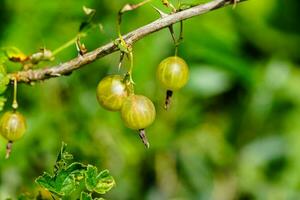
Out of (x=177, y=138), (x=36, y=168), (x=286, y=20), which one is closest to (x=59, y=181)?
(x=36, y=168)

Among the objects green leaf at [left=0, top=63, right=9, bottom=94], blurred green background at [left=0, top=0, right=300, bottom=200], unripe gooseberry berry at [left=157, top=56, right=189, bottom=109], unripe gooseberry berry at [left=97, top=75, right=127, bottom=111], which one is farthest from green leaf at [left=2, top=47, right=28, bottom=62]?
blurred green background at [left=0, top=0, right=300, bottom=200]

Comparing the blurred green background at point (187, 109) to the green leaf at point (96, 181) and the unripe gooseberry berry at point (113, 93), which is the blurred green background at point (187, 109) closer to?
the unripe gooseberry berry at point (113, 93)

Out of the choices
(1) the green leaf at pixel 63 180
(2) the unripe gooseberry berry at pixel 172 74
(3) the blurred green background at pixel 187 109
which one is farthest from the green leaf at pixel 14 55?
(3) the blurred green background at pixel 187 109

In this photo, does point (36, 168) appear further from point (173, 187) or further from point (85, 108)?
point (173, 187)

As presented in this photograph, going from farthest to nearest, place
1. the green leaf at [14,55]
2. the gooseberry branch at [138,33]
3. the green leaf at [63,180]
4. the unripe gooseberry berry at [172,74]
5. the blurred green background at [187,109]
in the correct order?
the blurred green background at [187,109] < the green leaf at [14,55] < the unripe gooseberry berry at [172,74] < the gooseberry branch at [138,33] < the green leaf at [63,180]

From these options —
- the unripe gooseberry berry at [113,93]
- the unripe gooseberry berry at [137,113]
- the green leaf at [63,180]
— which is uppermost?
the unripe gooseberry berry at [113,93]

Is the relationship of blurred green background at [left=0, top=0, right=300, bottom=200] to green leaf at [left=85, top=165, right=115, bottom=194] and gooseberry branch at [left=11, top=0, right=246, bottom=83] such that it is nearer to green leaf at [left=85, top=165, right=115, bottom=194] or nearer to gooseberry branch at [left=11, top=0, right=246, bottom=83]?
gooseberry branch at [left=11, top=0, right=246, bottom=83]

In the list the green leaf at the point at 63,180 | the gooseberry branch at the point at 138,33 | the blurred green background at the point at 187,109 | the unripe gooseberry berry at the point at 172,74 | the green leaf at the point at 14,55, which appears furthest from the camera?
the blurred green background at the point at 187,109
